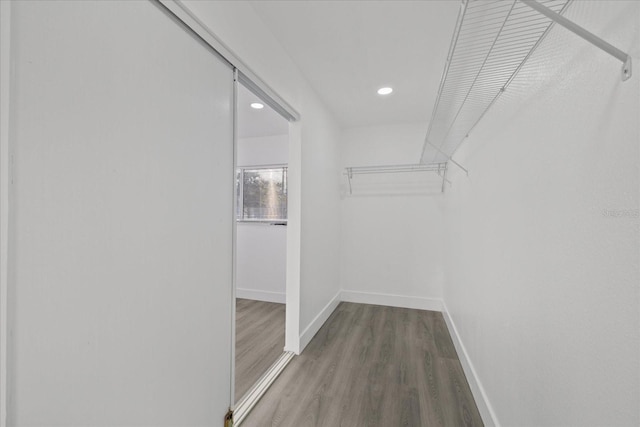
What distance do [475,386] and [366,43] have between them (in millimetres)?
2477

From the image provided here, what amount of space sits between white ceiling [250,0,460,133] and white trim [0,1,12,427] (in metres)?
1.32

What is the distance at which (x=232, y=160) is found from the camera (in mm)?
1479

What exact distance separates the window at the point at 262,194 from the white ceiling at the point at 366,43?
1.46m

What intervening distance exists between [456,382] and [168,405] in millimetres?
1888

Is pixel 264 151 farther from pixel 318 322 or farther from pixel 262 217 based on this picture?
pixel 318 322

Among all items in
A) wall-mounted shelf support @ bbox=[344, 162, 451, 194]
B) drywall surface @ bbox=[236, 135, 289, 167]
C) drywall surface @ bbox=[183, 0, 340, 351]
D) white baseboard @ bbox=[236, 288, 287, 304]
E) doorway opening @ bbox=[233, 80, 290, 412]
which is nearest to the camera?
drywall surface @ bbox=[183, 0, 340, 351]

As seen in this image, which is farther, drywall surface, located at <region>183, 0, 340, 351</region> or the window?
the window

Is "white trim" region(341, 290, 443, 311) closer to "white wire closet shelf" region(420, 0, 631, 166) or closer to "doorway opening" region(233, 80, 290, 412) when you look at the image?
"doorway opening" region(233, 80, 290, 412)

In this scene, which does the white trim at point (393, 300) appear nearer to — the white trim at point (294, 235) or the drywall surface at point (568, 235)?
the white trim at point (294, 235)

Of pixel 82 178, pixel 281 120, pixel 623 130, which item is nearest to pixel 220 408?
pixel 82 178

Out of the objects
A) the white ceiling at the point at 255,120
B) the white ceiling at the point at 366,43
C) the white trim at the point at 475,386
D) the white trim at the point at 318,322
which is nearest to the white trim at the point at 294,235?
the white trim at the point at 318,322

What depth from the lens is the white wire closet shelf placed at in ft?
2.43

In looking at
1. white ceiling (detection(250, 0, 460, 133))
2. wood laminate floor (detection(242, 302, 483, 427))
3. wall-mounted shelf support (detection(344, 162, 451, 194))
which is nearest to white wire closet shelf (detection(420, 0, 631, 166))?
white ceiling (detection(250, 0, 460, 133))

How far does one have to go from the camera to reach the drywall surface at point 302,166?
57.4 inches
